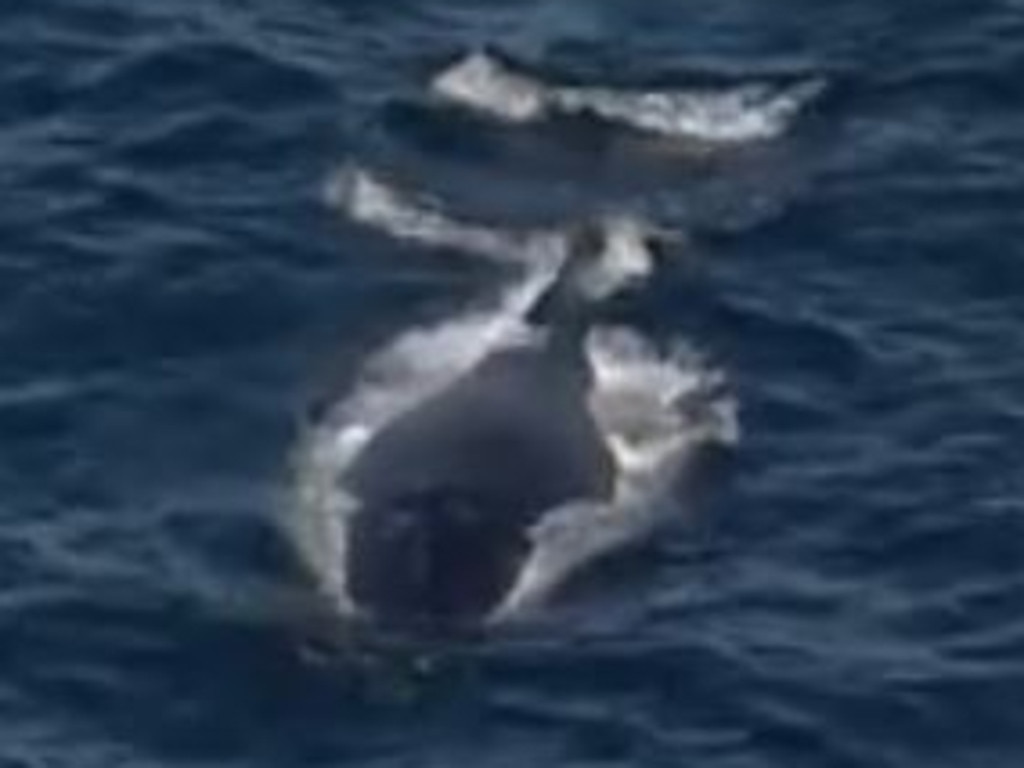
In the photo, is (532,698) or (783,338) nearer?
(532,698)

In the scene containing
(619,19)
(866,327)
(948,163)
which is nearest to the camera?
(866,327)

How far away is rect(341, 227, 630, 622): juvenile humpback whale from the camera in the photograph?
1241 inches

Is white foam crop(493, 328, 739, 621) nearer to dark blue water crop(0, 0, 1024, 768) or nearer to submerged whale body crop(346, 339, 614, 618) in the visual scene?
submerged whale body crop(346, 339, 614, 618)

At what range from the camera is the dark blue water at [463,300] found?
3055cm

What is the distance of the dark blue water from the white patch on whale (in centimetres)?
31

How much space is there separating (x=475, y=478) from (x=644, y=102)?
7.77 metres

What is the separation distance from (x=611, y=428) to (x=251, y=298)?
387 centimetres

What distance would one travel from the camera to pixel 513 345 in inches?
1387

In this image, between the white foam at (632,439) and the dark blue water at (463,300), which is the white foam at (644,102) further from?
the white foam at (632,439)

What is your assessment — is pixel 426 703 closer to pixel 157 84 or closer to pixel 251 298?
pixel 251 298

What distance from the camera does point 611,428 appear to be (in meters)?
34.6

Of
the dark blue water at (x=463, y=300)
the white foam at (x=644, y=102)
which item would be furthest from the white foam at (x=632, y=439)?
the white foam at (x=644, y=102)

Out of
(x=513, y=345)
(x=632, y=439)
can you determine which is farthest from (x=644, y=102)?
(x=632, y=439)

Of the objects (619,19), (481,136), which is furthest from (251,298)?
(619,19)
